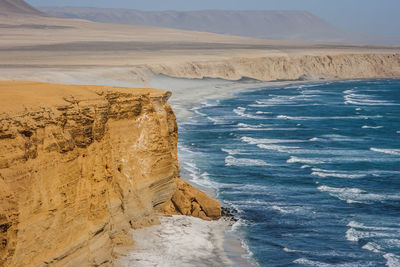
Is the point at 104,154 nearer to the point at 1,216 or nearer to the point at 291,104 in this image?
the point at 1,216

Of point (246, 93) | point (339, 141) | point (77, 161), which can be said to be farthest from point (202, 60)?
point (77, 161)

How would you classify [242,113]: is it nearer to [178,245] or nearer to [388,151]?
[388,151]

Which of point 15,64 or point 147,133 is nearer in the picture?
point 147,133

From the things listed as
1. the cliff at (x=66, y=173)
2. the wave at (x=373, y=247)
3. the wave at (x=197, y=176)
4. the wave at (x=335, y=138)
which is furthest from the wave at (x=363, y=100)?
the cliff at (x=66, y=173)

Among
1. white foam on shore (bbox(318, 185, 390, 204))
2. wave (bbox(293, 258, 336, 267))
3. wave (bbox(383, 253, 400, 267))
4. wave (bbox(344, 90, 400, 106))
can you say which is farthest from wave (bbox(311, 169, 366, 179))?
wave (bbox(344, 90, 400, 106))

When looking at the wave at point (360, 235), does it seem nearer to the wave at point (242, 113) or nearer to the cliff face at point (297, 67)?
the wave at point (242, 113)

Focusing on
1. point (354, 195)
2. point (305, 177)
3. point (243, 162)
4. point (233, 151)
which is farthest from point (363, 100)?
point (354, 195)
